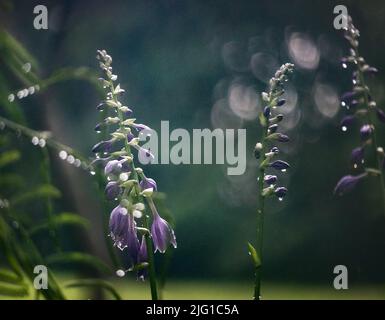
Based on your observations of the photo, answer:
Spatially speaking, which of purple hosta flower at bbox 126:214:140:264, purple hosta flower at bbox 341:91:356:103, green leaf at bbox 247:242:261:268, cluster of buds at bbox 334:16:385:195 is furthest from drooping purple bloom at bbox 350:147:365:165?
purple hosta flower at bbox 126:214:140:264

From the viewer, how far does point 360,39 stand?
1.87 metres

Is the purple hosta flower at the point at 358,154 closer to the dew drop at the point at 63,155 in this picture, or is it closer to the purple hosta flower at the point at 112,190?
the purple hosta flower at the point at 112,190

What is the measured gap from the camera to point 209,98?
1906 mm

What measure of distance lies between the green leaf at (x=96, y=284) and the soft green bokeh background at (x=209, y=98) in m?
0.09

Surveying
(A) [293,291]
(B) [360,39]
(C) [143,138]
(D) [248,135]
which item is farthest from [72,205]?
(B) [360,39]

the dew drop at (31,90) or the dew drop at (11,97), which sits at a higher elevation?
the dew drop at (31,90)

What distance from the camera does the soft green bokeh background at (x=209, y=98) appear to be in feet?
6.07

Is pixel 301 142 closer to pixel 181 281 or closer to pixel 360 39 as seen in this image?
pixel 360 39

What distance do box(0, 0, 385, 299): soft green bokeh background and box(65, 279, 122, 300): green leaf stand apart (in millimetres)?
94

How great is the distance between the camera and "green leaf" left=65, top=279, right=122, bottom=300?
1.61 m

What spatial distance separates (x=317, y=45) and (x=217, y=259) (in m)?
0.76

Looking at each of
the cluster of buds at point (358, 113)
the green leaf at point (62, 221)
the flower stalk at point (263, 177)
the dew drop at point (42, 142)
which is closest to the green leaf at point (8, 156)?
the dew drop at point (42, 142)
